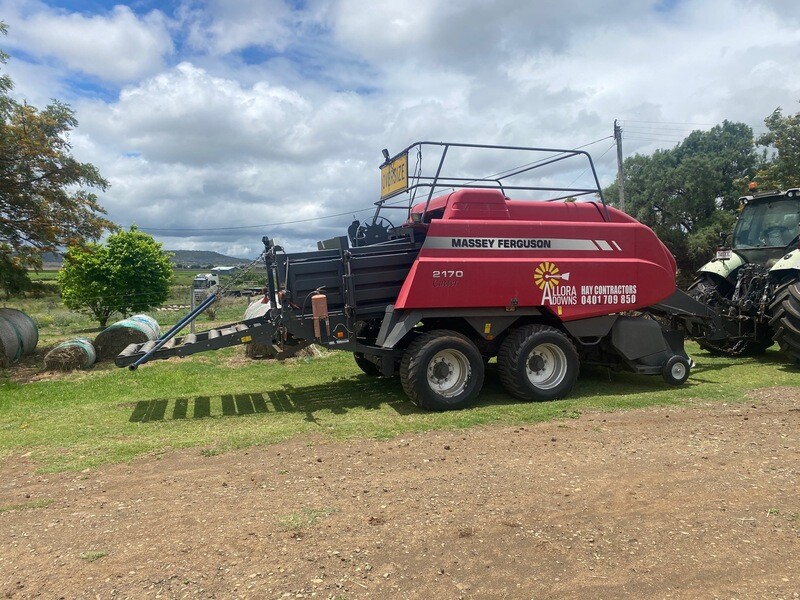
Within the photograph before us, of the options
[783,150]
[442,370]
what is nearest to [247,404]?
[442,370]

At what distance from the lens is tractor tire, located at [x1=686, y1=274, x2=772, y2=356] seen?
1050 centimetres

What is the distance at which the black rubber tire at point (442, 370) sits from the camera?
23.0 feet

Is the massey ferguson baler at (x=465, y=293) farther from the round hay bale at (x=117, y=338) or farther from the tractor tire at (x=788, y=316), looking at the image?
the round hay bale at (x=117, y=338)

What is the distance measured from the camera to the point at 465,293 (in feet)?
23.9

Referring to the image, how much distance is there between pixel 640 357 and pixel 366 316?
3.89 meters

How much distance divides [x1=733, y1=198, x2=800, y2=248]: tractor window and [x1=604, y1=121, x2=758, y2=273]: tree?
1757cm

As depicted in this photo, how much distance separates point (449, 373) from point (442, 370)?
11 centimetres

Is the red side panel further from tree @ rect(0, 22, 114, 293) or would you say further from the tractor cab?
tree @ rect(0, 22, 114, 293)

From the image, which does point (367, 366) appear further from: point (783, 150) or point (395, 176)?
point (783, 150)

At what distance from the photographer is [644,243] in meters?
8.22

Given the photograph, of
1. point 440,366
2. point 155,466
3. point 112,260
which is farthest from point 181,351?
point 112,260

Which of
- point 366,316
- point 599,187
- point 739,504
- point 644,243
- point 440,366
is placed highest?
point 599,187

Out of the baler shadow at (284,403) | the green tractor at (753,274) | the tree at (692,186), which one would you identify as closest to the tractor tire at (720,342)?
the green tractor at (753,274)

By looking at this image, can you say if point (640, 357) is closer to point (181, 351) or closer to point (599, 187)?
point (599, 187)
